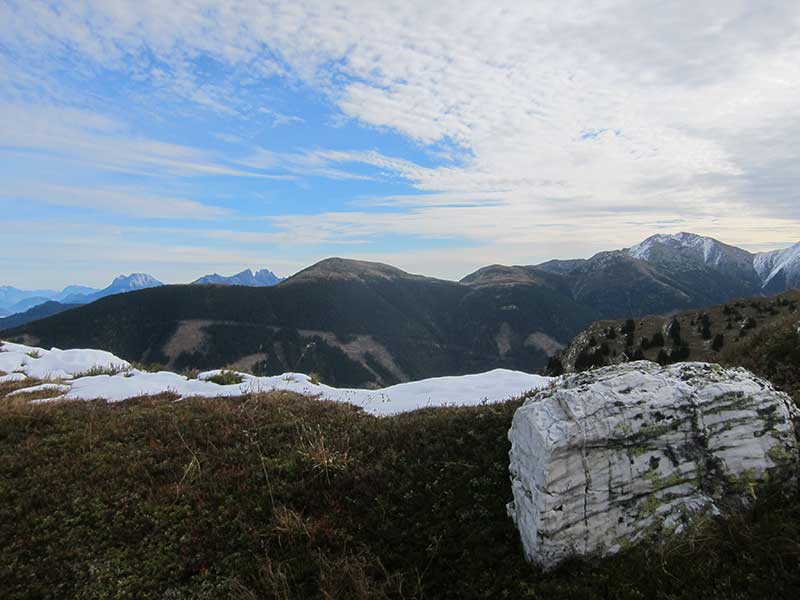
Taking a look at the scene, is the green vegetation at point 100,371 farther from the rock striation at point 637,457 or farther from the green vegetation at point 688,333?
the green vegetation at point 688,333

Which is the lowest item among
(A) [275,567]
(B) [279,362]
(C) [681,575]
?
(B) [279,362]

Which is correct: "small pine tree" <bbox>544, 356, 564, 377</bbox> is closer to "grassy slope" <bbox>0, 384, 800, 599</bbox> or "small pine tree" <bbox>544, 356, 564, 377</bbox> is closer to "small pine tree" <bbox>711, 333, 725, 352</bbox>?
"small pine tree" <bbox>711, 333, 725, 352</bbox>

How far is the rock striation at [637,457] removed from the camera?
525 centimetres

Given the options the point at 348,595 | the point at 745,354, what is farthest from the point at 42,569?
the point at 745,354

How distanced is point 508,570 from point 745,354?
10173 millimetres

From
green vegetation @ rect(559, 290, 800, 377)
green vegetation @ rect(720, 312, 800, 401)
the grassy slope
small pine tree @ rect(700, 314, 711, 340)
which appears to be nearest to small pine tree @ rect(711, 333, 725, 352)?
green vegetation @ rect(559, 290, 800, 377)

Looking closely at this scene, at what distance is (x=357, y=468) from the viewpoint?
7.93 meters

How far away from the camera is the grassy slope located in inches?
192

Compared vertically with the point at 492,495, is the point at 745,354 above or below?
above

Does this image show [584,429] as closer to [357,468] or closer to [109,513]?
[357,468]

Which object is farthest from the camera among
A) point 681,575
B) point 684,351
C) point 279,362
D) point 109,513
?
point 279,362

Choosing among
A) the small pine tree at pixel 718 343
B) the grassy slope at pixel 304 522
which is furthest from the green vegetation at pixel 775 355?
the small pine tree at pixel 718 343

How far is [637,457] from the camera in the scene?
5.53 meters

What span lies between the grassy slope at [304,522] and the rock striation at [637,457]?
0.30 metres
